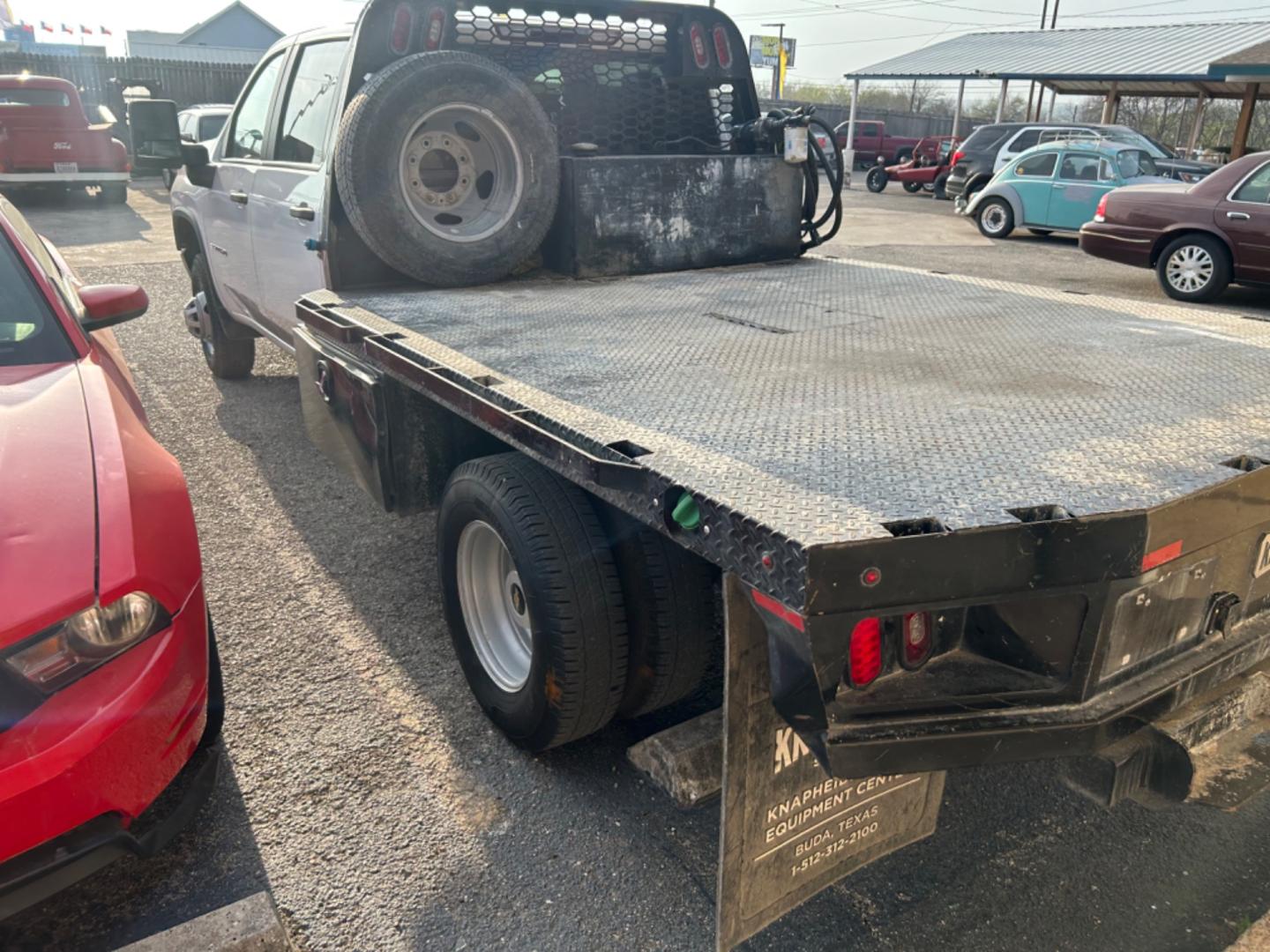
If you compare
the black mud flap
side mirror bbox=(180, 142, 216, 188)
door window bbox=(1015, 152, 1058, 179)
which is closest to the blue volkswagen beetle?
door window bbox=(1015, 152, 1058, 179)

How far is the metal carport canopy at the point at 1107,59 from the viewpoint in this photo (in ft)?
79.4

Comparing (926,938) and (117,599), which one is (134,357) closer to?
(117,599)

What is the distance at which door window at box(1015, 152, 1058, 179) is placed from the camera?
583 inches

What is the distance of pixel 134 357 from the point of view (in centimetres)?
739

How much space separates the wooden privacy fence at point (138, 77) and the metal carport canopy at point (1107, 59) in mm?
19441

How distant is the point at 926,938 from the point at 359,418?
2.25 meters

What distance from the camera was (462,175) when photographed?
408 centimetres

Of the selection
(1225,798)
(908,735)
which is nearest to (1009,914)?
(1225,798)

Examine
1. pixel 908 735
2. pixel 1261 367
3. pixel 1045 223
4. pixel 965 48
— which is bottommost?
pixel 1045 223

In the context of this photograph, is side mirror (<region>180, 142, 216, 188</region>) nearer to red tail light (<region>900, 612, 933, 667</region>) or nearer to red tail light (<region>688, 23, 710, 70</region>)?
red tail light (<region>688, 23, 710, 70</region>)

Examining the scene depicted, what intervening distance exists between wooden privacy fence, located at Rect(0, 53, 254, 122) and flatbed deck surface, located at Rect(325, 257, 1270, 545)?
28.0 meters

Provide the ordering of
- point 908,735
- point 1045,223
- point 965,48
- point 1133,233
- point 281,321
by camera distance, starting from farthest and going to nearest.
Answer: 1. point 965,48
2. point 1045,223
3. point 1133,233
4. point 281,321
5. point 908,735

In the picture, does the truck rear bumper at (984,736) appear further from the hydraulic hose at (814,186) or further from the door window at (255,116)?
the door window at (255,116)

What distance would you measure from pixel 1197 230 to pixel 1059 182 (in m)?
5.42
